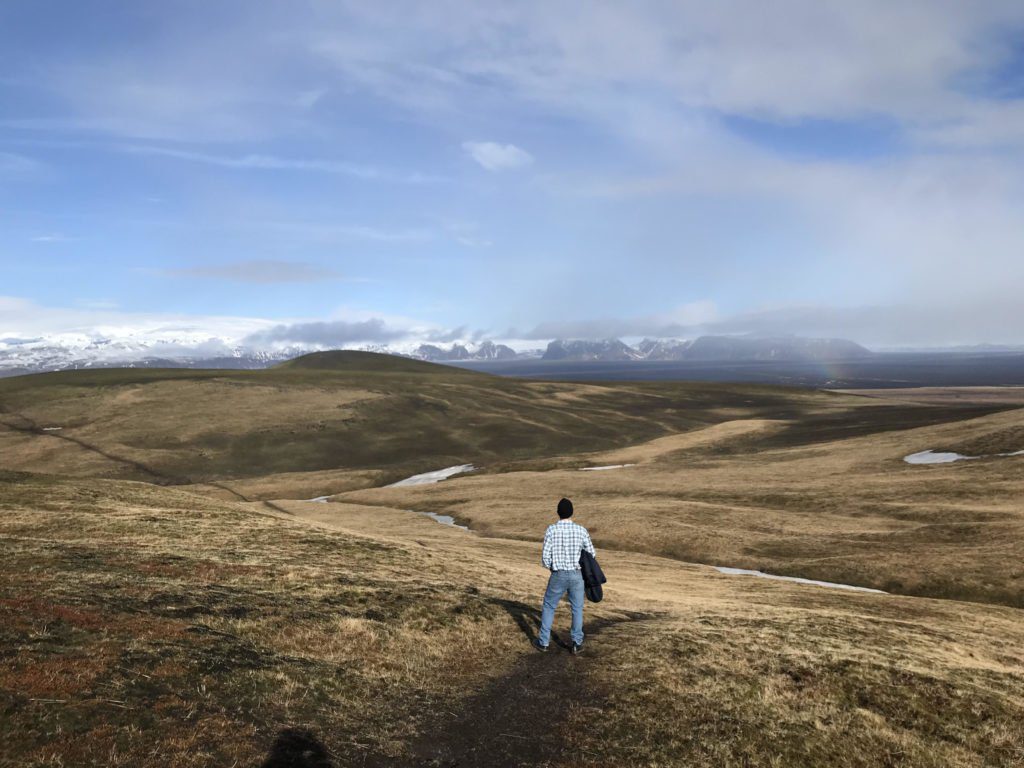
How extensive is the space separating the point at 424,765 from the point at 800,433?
133614mm

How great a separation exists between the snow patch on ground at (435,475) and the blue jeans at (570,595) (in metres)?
91.5

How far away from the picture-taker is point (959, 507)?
5431 centimetres

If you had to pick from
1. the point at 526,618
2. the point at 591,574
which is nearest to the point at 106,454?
the point at 526,618

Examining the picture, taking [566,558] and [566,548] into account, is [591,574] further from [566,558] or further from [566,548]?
[566,548]

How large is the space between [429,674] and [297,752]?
17.7 ft

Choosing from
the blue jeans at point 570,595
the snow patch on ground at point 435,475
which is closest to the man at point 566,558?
the blue jeans at point 570,595

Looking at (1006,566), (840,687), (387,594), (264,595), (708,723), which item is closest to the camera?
(708,723)

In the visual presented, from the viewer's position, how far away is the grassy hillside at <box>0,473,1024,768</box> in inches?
491

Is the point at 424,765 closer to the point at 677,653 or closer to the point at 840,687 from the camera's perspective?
the point at 677,653

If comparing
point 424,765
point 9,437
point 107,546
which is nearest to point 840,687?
point 424,765

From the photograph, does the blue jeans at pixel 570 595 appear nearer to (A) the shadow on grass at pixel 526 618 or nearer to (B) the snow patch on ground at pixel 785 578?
(A) the shadow on grass at pixel 526 618

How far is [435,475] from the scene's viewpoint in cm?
11738

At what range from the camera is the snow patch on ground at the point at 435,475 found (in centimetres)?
11181

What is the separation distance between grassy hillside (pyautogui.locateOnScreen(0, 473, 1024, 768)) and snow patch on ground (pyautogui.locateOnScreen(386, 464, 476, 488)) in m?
82.9
